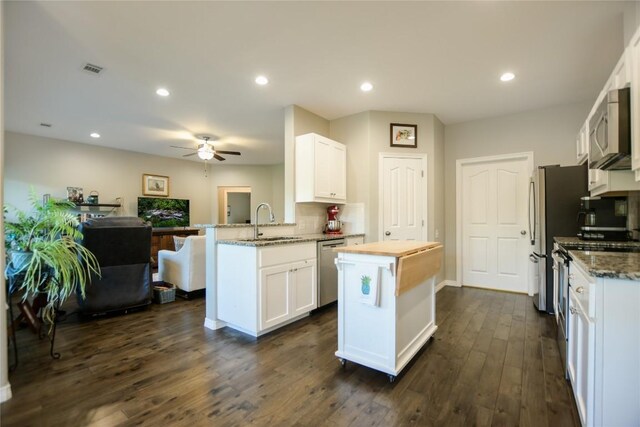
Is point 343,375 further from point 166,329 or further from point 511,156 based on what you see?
point 511,156

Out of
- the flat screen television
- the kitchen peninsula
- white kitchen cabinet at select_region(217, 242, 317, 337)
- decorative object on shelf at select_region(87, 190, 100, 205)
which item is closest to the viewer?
the kitchen peninsula

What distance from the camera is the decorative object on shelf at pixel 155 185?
22.6 ft

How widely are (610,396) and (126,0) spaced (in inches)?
137

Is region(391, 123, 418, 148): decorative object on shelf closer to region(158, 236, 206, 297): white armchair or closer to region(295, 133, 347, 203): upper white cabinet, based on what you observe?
region(295, 133, 347, 203): upper white cabinet

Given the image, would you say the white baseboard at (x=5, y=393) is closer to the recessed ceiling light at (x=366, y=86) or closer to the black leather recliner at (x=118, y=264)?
the black leather recliner at (x=118, y=264)

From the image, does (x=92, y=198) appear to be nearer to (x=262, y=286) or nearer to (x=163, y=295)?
(x=163, y=295)

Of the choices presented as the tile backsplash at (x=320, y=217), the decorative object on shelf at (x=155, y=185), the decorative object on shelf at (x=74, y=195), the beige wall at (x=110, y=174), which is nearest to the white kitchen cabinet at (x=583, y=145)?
the tile backsplash at (x=320, y=217)

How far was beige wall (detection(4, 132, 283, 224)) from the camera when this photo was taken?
527 cm

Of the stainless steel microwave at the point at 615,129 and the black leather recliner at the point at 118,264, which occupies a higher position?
the stainless steel microwave at the point at 615,129

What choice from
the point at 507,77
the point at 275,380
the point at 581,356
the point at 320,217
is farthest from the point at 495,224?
the point at 275,380

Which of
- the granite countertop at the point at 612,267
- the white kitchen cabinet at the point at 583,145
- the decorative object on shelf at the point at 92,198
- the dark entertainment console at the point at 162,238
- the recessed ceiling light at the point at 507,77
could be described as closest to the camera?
the granite countertop at the point at 612,267

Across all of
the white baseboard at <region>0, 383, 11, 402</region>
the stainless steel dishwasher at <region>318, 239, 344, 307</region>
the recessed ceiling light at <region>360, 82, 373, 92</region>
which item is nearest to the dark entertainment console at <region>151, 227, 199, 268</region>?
the stainless steel dishwasher at <region>318, 239, 344, 307</region>

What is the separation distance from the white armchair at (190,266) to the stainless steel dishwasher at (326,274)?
1.68 metres

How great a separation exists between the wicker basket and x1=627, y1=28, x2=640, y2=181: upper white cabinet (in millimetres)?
4620
